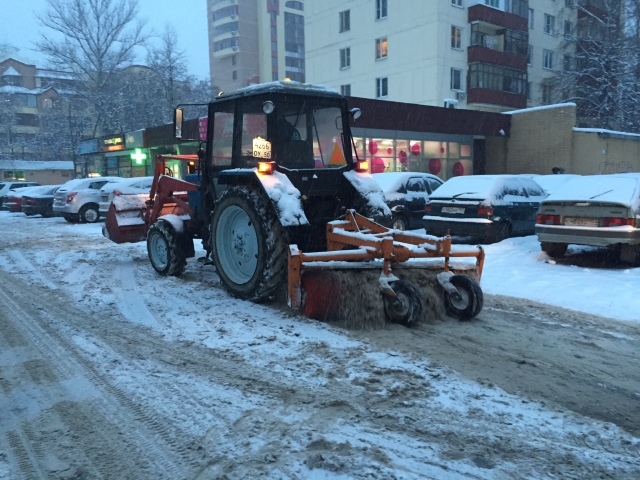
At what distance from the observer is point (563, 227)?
315 inches

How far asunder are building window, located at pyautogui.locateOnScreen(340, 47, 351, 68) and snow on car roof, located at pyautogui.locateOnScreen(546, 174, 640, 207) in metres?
28.6

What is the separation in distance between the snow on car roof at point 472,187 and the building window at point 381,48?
24.2 metres

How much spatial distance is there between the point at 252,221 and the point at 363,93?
30453mm

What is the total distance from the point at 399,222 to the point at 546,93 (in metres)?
32.9

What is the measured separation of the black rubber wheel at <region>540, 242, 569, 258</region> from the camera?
8469 mm

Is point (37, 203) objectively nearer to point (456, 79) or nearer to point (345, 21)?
point (345, 21)

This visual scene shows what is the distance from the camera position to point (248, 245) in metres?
5.98

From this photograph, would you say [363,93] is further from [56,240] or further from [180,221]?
[180,221]

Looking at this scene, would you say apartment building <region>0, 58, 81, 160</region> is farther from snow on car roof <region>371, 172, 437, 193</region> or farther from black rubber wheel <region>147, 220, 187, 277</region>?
black rubber wheel <region>147, 220, 187, 277</region>

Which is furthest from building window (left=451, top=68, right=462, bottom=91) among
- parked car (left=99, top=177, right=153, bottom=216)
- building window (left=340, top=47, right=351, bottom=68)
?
parked car (left=99, top=177, right=153, bottom=216)

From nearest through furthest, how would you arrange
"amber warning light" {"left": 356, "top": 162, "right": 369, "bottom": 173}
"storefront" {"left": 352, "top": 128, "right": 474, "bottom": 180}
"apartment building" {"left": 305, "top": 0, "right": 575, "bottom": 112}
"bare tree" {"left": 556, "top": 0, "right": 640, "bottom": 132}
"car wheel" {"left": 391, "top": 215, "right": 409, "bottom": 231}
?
"amber warning light" {"left": 356, "top": 162, "right": 369, "bottom": 173}
"car wheel" {"left": 391, "top": 215, "right": 409, "bottom": 231}
"storefront" {"left": 352, "top": 128, "right": 474, "bottom": 180}
"bare tree" {"left": 556, "top": 0, "right": 640, "bottom": 132}
"apartment building" {"left": 305, "top": 0, "right": 575, "bottom": 112}

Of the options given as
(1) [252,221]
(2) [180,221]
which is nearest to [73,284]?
(2) [180,221]

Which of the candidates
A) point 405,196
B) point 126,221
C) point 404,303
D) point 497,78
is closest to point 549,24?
point 497,78

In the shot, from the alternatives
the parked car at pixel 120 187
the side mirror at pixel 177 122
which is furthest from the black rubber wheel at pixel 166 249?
the parked car at pixel 120 187
